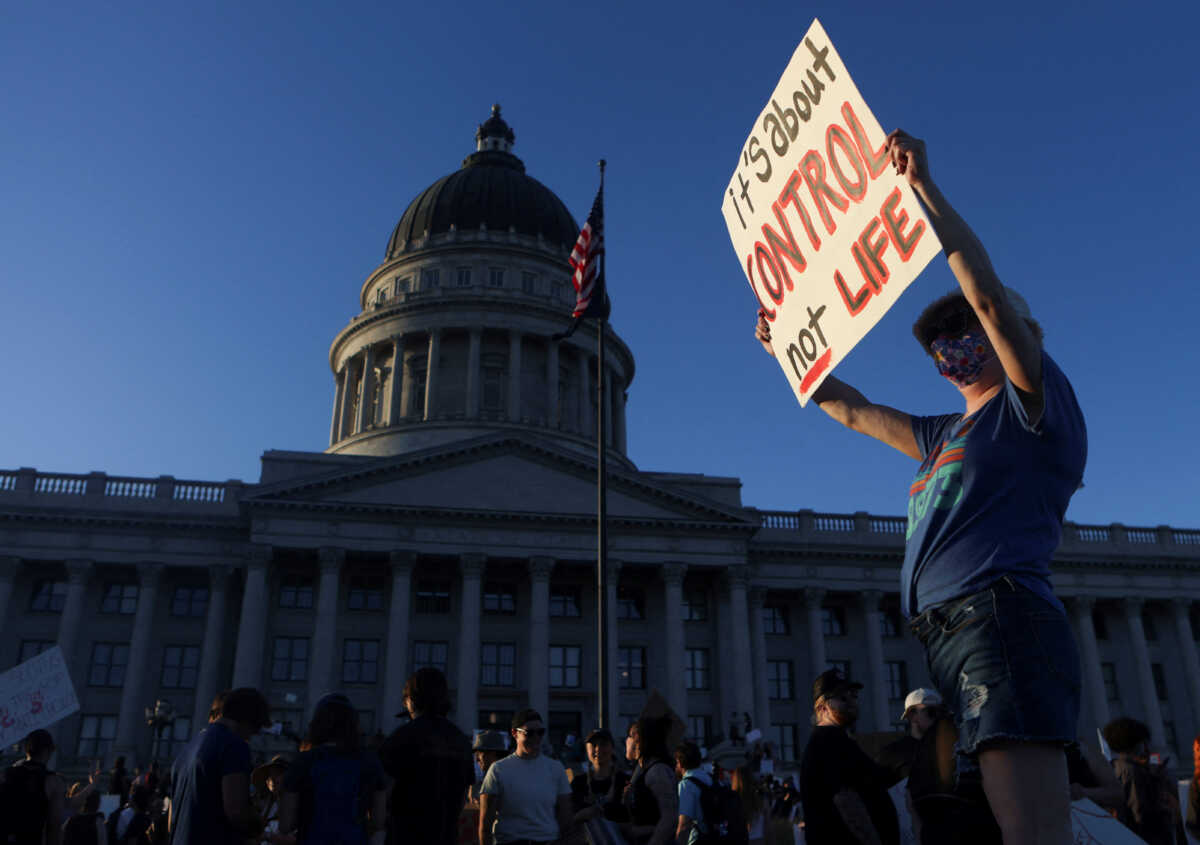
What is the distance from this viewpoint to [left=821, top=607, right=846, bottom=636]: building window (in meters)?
51.5

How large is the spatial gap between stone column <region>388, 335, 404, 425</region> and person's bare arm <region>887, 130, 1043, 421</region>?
194 ft

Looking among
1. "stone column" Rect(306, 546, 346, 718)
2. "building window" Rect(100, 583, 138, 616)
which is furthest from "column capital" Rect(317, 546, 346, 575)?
"building window" Rect(100, 583, 138, 616)

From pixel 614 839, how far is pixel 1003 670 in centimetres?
547

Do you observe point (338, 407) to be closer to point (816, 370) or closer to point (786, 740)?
point (786, 740)

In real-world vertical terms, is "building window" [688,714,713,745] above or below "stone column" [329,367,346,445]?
below

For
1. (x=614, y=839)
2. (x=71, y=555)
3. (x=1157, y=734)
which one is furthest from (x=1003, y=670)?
(x=1157, y=734)

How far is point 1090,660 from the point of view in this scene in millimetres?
51062

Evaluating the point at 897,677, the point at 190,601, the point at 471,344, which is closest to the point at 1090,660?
the point at 897,677

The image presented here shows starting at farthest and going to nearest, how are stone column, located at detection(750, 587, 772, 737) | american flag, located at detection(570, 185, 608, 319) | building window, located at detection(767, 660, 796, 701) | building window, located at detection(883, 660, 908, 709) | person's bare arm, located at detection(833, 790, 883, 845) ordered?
building window, located at detection(883, 660, 908, 709) < building window, located at detection(767, 660, 796, 701) < stone column, located at detection(750, 587, 772, 737) < american flag, located at detection(570, 185, 608, 319) < person's bare arm, located at detection(833, 790, 883, 845)

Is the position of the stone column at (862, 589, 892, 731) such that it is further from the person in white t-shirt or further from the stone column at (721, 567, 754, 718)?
the person in white t-shirt

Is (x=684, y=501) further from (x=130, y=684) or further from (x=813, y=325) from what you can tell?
(x=813, y=325)

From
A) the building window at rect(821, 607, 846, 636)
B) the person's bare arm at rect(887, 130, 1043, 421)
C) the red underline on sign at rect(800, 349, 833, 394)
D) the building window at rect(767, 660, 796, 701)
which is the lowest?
the person's bare arm at rect(887, 130, 1043, 421)

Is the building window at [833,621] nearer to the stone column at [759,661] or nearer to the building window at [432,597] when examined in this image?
the stone column at [759,661]

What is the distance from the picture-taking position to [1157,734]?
5053cm
